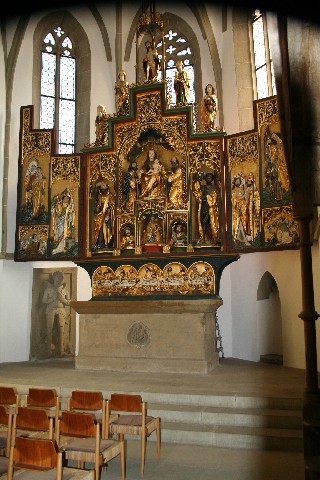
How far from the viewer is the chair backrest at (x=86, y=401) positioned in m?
6.93

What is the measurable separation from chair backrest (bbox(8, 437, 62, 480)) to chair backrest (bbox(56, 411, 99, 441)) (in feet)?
3.12

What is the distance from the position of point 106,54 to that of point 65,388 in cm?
1203

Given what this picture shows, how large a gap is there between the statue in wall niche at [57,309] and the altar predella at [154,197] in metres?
2.53

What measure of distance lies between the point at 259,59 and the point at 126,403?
12.2 m

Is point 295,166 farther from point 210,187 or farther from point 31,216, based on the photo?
point 31,216

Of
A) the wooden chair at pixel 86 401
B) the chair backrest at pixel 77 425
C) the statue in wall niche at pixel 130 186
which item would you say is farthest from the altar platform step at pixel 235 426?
the statue in wall niche at pixel 130 186

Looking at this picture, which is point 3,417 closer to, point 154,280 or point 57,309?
point 154,280

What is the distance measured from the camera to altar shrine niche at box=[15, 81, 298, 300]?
11398 mm

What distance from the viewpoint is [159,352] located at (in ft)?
37.2

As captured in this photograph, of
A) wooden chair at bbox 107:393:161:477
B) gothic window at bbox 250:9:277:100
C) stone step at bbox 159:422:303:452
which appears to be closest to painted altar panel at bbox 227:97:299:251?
gothic window at bbox 250:9:277:100

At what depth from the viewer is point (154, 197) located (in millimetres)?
12203

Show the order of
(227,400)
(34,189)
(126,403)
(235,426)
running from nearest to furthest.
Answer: (126,403), (235,426), (227,400), (34,189)

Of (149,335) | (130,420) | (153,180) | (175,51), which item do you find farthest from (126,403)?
(175,51)

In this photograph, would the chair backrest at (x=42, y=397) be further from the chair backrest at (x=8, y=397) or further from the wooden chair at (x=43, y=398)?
the chair backrest at (x=8, y=397)
